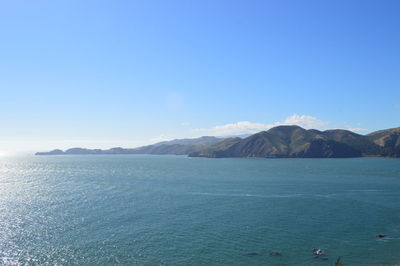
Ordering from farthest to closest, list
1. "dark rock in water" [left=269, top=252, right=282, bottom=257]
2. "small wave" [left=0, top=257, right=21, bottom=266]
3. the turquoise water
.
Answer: "dark rock in water" [left=269, top=252, right=282, bottom=257] < the turquoise water < "small wave" [left=0, top=257, right=21, bottom=266]

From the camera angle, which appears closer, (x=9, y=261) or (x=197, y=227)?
(x=9, y=261)

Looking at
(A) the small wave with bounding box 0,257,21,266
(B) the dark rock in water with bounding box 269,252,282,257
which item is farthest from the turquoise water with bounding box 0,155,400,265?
(B) the dark rock in water with bounding box 269,252,282,257

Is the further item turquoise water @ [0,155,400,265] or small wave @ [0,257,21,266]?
turquoise water @ [0,155,400,265]

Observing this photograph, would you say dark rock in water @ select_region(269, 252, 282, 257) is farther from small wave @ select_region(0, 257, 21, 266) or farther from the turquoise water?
small wave @ select_region(0, 257, 21, 266)

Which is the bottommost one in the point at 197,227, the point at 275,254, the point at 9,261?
the point at 275,254

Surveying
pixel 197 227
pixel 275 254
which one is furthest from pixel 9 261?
pixel 275 254

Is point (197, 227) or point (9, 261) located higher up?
point (197, 227)

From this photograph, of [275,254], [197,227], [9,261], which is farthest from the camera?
[197,227]

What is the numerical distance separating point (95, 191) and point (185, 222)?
61.1 m

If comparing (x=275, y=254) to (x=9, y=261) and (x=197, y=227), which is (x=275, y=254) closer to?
(x=197, y=227)

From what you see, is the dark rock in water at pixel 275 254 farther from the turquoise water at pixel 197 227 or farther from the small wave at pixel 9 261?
A: the small wave at pixel 9 261

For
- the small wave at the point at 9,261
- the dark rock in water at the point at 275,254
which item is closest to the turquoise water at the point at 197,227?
the small wave at the point at 9,261

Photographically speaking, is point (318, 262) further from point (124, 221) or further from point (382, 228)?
point (124, 221)

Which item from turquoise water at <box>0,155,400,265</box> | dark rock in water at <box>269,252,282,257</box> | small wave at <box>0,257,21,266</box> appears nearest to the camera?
small wave at <box>0,257,21,266</box>
